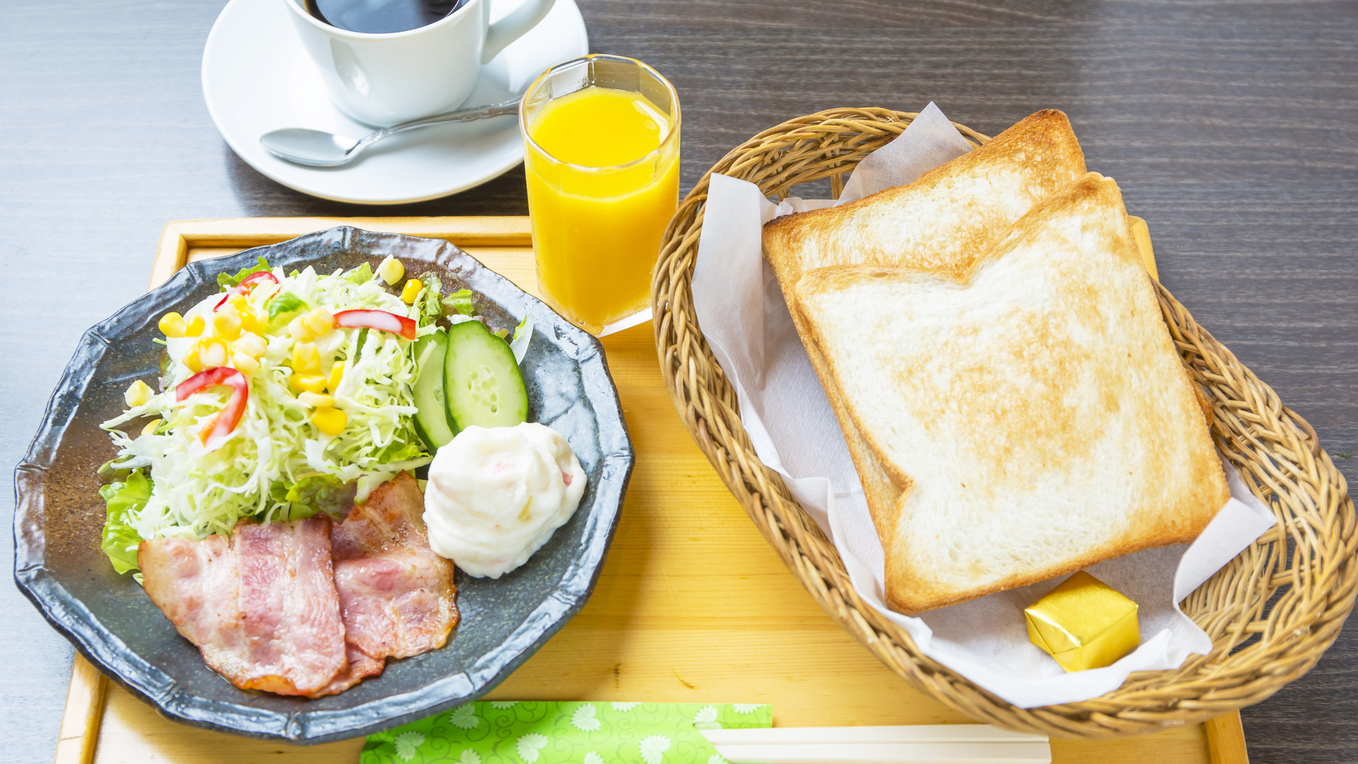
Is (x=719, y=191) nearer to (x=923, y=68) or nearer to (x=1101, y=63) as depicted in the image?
(x=923, y=68)

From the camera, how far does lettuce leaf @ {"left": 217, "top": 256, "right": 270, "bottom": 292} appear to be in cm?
160

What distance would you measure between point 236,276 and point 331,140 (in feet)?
1.28

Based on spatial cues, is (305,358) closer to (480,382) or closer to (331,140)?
(480,382)

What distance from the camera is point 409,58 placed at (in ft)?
5.58

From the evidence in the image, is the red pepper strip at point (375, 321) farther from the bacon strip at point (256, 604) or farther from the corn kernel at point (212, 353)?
the bacon strip at point (256, 604)

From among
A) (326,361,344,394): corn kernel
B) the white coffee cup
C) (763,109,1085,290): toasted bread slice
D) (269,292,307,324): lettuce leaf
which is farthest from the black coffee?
(763,109,1085,290): toasted bread slice

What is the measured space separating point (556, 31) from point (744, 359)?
1008 millimetres

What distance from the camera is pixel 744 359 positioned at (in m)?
1.53

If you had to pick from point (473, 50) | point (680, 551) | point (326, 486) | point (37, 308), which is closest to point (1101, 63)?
point (473, 50)

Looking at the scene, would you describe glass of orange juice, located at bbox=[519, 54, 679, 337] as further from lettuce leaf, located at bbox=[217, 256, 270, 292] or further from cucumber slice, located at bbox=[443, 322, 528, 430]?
lettuce leaf, located at bbox=[217, 256, 270, 292]

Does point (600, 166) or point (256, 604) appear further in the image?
point (600, 166)

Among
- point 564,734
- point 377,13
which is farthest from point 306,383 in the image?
point 377,13

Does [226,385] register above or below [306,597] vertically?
above

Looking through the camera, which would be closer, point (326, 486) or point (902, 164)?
point (326, 486)
